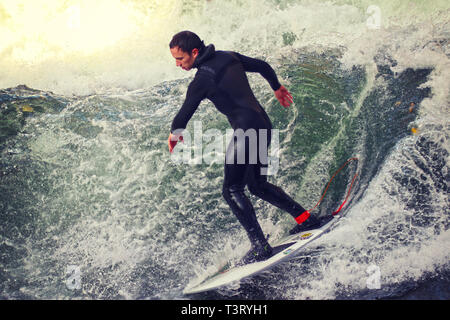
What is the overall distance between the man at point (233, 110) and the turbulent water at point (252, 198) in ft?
2.05

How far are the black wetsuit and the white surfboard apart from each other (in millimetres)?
159

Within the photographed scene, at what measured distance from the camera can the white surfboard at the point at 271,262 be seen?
2471 millimetres

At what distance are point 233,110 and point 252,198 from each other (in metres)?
1.08

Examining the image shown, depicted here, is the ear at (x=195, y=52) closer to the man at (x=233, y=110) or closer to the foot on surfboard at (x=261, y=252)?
the man at (x=233, y=110)

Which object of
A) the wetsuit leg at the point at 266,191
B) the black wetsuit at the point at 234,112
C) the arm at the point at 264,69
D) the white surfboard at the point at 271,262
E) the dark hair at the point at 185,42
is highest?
the dark hair at the point at 185,42

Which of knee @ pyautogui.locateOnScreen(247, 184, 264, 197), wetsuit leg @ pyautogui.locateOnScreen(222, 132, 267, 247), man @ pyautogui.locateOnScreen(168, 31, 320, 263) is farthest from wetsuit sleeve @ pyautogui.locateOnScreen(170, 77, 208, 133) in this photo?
knee @ pyautogui.locateOnScreen(247, 184, 264, 197)

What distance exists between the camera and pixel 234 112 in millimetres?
2480

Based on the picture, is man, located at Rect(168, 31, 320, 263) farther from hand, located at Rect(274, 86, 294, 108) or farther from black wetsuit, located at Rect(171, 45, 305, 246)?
hand, located at Rect(274, 86, 294, 108)

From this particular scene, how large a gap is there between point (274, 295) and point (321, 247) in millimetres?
506

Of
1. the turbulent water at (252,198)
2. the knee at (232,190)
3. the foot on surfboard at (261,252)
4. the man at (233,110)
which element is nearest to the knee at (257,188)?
the man at (233,110)

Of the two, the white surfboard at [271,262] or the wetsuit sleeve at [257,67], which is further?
the wetsuit sleeve at [257,67]

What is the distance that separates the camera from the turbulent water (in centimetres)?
264

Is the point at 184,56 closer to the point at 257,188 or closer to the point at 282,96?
the point at 282,96

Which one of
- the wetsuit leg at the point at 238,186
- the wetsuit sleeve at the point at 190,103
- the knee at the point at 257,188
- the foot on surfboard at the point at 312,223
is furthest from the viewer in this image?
the foot on surfboard at the point at 312,223
